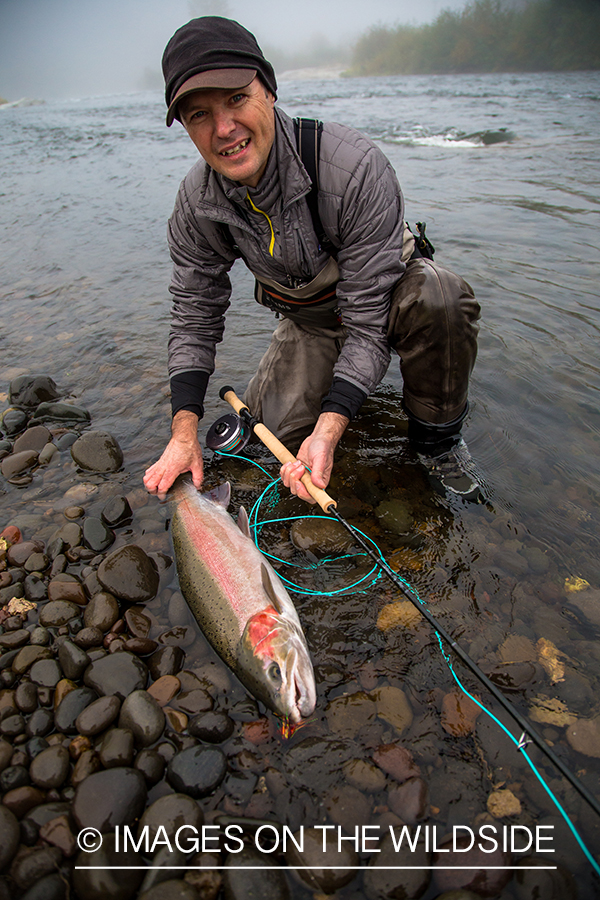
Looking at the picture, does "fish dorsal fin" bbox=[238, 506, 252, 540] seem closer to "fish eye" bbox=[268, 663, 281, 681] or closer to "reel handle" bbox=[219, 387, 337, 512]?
"reel handle" bbox=[219, 387, 337, 512]

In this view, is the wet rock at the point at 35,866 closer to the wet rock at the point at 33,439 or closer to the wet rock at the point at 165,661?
the wet rock at the point at 165,661

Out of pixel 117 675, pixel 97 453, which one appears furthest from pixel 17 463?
pixel 117 675

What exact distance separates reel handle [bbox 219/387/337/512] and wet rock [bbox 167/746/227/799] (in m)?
1.28

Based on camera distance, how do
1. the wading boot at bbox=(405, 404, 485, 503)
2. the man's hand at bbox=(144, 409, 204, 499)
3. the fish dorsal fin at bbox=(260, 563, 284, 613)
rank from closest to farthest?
the fish dorsal fin at bbox=(260, 563, 284, 613) → the man's hand at bbox=(144, 409, 204, 499) → the wading boot at bbox=(405, 404, 485, 503)

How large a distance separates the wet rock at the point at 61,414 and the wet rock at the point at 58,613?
7.10 feet

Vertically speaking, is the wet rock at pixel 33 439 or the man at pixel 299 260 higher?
the man at pixel 299 260

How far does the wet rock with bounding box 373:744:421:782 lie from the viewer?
2.22 meters

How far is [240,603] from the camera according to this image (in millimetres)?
2668

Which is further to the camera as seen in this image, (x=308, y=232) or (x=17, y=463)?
(x=17, y=463)

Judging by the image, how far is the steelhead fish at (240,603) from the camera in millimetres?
2326

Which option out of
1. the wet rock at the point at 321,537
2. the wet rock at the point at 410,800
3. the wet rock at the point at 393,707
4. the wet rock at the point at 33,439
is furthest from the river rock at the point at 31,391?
the wet rock at the point at 410,800

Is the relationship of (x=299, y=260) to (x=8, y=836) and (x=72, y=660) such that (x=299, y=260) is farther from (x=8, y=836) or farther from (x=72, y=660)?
(x=8, y=836)

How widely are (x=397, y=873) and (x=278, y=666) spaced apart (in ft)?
2.91

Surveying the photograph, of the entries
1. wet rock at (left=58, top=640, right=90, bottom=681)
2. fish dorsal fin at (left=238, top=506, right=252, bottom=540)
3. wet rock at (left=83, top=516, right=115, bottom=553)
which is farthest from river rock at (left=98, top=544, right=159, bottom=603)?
fish dorsal fin at (left=238, top=506, right=252, bottom=540)
